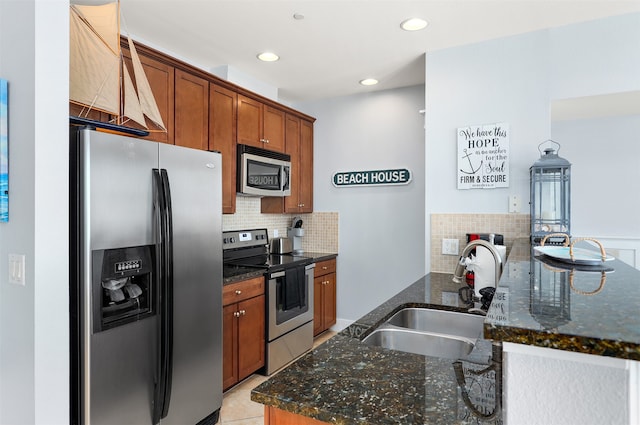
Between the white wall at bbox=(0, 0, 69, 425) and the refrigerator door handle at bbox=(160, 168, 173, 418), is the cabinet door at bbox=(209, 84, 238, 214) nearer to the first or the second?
the refrigerator door handle at bbox=(160, 168, 173, 418)

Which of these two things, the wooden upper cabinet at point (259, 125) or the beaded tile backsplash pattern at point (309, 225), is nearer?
the wooden upper cabinet at point (259, 125)

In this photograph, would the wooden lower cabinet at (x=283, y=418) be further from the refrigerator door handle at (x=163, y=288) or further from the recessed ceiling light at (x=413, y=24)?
the recessed ceiling light at (x=413, y=24)

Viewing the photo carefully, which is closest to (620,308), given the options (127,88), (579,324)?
(579,324)

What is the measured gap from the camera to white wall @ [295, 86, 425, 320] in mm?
3738

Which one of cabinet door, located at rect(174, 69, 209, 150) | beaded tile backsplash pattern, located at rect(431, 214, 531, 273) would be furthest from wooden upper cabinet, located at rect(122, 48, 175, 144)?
beaded tile backsplash pattern, located at rect(431, 214, 531, 273)

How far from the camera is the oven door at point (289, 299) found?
9.88 ft

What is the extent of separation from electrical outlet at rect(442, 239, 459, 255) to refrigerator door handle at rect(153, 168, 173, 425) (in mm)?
1934

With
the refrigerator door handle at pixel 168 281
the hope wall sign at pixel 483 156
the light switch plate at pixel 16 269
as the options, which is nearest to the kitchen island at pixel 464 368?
the refrigerator door handle at pixel 168 281

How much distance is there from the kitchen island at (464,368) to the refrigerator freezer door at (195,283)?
44.4 inches

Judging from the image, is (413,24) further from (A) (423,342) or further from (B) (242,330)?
(B) (242,330)

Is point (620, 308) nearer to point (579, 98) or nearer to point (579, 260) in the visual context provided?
point (579, 260)

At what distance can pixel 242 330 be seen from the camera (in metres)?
2.74

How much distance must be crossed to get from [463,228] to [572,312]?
2.23m

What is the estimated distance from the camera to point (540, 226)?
7.98 ft
